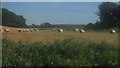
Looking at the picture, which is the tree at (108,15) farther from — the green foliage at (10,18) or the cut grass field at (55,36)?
the green foliage at (10,18)

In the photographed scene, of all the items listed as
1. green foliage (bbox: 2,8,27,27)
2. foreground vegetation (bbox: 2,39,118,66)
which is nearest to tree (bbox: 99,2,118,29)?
foreground vegetation (bbox: 2,39,118,66)

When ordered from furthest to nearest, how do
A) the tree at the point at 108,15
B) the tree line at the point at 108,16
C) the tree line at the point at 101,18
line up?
1. the tree at the point at 108,15
2. the tree line at the point at 108,16
3. the tree line at the point at 101,18

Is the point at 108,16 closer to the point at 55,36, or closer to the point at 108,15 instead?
the point at 108,15

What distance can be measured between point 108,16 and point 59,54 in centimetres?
363

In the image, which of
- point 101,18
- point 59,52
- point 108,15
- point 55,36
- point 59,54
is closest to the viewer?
point 59,54

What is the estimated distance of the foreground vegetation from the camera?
20.1 feet

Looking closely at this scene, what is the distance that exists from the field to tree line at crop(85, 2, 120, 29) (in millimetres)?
1362

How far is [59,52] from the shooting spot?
6.60m

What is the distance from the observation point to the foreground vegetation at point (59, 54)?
613 centimetres

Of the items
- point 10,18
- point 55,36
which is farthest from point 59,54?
point 10,18

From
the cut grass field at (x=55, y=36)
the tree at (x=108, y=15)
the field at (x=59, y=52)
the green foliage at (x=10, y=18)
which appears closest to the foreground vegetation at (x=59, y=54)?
the field at (x=59, y=52)

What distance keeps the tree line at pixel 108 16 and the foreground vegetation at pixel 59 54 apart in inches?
66.4

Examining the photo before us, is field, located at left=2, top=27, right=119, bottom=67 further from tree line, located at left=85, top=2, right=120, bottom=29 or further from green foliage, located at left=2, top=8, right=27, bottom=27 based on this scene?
tree line, located at left=85, top=2, right=120, bottom=29

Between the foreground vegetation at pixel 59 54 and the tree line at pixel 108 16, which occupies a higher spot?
the tree line at pixel 108 16
